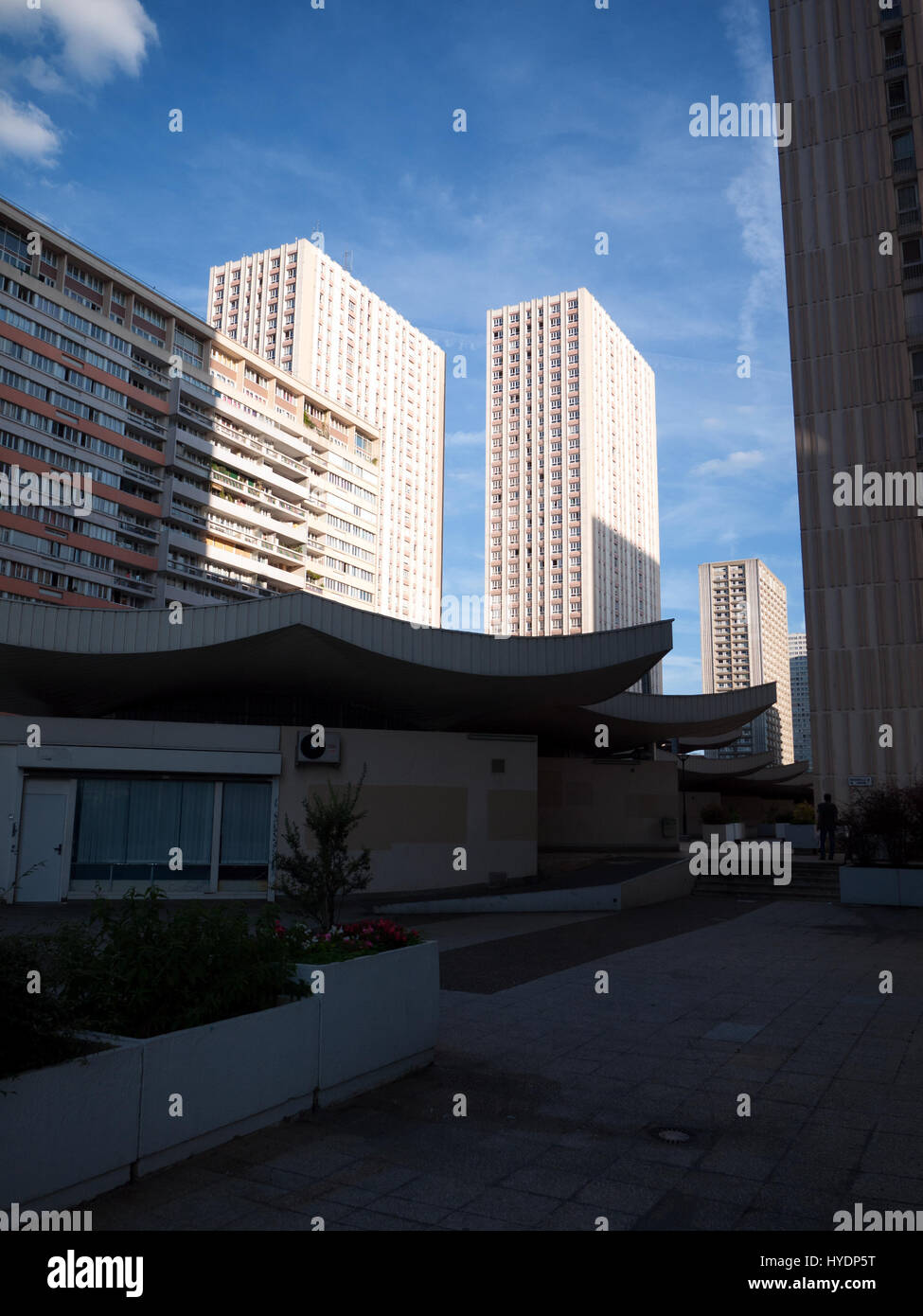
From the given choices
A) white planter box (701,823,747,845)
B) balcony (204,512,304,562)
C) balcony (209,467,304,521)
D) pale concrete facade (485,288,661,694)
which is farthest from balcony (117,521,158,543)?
pale concrete facade (485,288,661,694)

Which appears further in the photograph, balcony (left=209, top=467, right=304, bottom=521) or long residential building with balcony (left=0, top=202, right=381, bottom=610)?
balcony (left=209, top=467, right=304, bottom=521)

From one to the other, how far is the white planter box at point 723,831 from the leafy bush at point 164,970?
30.5 meters

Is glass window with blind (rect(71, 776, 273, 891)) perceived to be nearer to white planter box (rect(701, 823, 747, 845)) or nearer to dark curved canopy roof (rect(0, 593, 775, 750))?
dark curved canopy roof (rect(0, 593, 775, 750))

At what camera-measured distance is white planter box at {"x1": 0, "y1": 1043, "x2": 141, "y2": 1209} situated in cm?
433

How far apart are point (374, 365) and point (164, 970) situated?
132 meters

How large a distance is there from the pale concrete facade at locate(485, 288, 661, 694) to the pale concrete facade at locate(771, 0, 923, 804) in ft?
349

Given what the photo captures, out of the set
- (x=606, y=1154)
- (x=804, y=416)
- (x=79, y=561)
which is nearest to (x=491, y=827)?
(x=606, y=1154)

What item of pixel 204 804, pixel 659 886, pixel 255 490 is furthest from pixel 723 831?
pixel 255 490

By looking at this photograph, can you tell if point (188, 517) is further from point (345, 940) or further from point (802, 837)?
point (345, 940)

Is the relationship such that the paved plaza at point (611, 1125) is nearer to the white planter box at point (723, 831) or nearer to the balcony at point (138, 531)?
the white planter box at point (723, 831)

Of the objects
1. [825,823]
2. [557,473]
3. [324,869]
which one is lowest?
[324,869]

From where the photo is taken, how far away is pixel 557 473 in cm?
15375

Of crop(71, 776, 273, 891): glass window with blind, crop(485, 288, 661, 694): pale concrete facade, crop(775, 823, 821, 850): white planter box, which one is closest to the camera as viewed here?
crop(71, 776, 273, 891): glass window with blind

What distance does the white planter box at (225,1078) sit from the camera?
5121 millimetres
